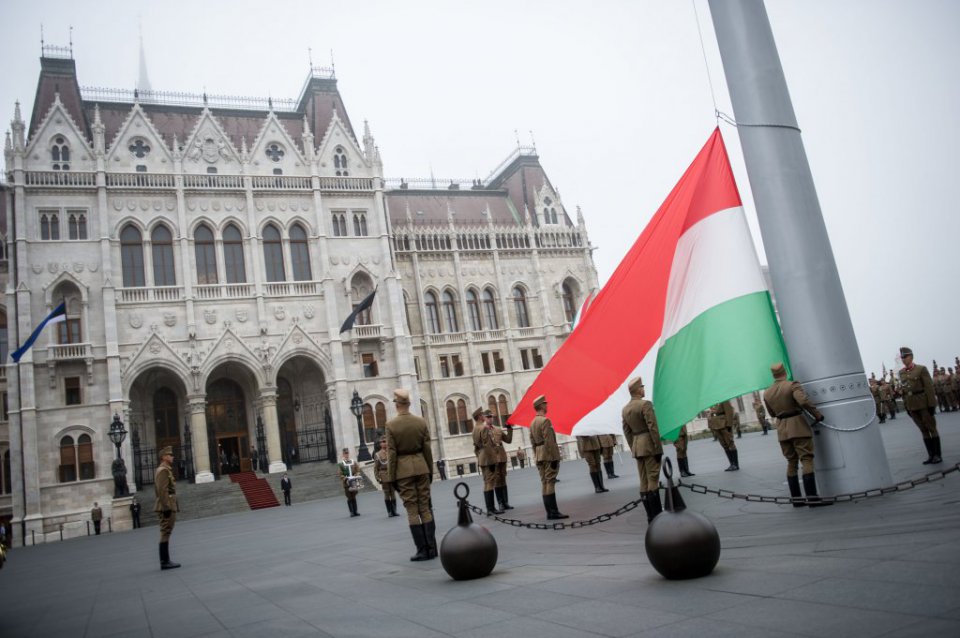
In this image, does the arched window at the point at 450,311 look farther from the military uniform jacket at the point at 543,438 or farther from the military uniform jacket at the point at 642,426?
the military uniform jacket at the point at 642,426

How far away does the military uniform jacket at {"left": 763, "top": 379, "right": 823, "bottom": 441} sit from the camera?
826 centimetres

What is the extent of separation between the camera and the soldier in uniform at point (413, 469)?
324 inches

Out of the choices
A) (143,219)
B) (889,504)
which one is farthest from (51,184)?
(889,504)

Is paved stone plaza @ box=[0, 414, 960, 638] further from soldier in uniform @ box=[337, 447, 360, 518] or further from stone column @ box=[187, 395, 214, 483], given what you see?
stone column @ box=[187, 395, 214, 483]

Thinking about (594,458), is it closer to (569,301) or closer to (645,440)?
Result: (645,440)

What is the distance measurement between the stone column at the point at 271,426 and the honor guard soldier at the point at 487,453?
22805 millimetres

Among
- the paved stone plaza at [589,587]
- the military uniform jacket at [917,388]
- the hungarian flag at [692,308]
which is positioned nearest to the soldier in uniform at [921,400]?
the military uniform jacket at [917,388]

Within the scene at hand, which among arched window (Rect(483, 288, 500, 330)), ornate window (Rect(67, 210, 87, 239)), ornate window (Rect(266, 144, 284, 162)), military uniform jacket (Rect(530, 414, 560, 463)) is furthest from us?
arched window (Rect(483, 288, 500, 330))

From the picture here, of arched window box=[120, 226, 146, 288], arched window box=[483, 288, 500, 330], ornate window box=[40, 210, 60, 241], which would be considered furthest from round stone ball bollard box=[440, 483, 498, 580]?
arched window box=[483, 288, 500, 330]

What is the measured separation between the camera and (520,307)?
47875 mm

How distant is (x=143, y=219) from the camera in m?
35.0

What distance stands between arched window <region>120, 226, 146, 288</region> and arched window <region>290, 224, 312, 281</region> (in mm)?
7171

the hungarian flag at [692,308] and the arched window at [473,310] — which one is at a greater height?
the arched window at [473,310]

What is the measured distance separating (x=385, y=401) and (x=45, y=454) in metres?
15.3
